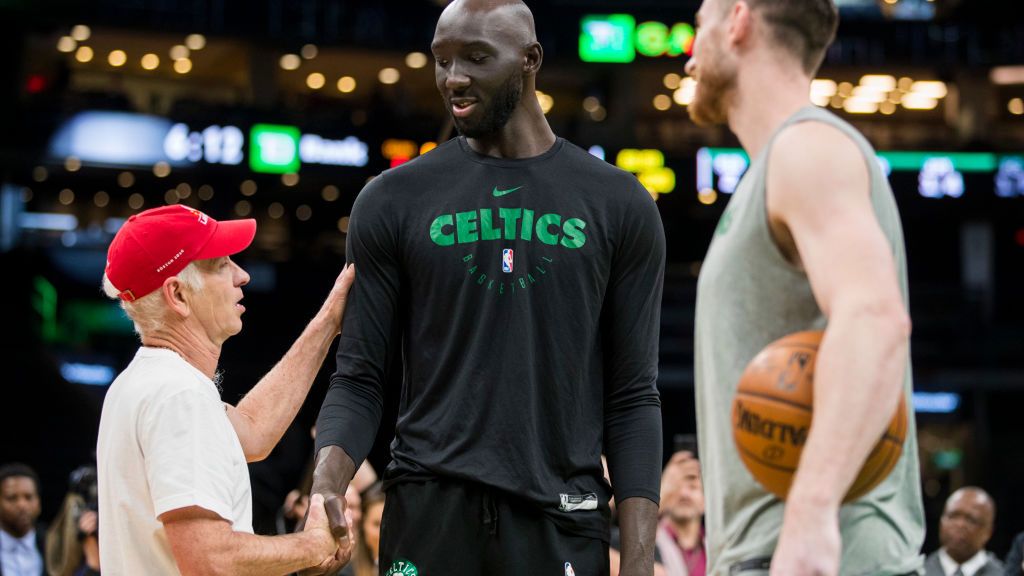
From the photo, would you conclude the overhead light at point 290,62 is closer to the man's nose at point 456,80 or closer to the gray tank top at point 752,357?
the man's nose at point 456,80

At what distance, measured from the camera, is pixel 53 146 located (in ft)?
88.3

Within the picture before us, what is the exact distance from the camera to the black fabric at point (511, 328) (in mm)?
3748

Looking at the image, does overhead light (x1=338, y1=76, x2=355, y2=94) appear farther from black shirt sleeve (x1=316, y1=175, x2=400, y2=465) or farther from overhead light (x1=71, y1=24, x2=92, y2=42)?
black shirt sleeve (x1=316, y1=175, x2=400, y2=465)

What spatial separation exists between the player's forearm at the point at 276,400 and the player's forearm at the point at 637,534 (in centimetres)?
109

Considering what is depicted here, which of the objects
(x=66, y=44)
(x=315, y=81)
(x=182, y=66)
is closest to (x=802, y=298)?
(x=66, y=44)

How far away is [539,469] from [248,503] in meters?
0.82

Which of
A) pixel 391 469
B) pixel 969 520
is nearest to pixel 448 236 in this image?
pixel 391 469

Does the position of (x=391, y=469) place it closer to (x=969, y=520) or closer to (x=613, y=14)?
(x=969, y=520)

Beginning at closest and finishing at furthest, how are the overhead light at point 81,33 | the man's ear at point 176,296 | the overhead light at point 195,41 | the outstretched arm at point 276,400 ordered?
the man's ear at point 176,296 < the outstretched arm at point 276,400 < the overhead light at point 81,33 < the overhead light at point 195,41

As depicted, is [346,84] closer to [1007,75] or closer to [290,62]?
[290,62]

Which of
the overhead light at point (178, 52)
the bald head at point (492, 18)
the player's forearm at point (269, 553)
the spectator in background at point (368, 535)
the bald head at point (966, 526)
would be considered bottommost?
the bald head at point (966, 526)

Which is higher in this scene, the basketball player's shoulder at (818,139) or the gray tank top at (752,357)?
the basketball player's shoulder at (818,139)

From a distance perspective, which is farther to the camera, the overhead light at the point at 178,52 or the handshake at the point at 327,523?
the overhead light at the point at 178,52

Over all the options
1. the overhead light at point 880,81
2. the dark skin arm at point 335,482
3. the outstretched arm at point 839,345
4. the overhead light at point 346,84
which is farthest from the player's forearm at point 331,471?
the overhead light at point 346,84
